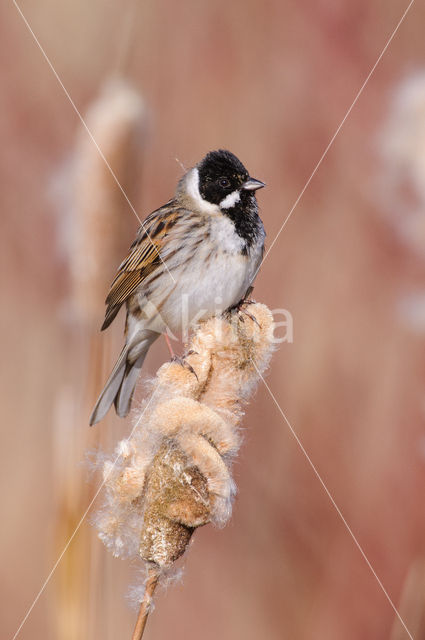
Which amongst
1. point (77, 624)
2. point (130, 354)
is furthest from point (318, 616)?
point (130, 354)

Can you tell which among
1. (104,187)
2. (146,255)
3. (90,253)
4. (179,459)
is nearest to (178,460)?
(179,459)

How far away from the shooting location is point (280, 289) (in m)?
2.66

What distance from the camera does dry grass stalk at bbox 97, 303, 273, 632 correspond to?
145cm

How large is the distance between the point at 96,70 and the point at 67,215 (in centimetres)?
70

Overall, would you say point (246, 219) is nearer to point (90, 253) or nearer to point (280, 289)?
point (280, 289)

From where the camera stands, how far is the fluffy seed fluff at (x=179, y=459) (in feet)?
4.75

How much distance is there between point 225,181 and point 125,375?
2.69 ft

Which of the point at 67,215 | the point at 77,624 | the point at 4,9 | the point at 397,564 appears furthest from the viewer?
the point at 4,9

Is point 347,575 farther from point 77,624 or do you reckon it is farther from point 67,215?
Answer: point 67,215

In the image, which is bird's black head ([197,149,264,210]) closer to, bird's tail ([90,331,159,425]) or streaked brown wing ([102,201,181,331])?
streaked brown wing ([102,201,181,331])

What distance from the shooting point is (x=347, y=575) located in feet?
8.03

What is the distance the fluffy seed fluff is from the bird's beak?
3.01 feet

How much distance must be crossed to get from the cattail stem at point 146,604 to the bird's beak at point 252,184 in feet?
4.83

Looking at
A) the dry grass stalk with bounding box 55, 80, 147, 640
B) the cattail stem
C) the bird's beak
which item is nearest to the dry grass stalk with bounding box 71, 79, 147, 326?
the dry grass stalk with bounding box 55, 80, 147, 640
